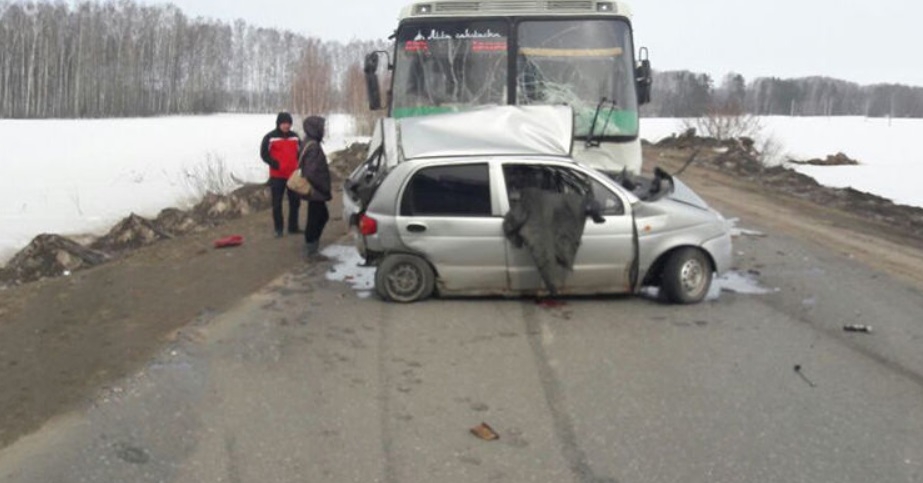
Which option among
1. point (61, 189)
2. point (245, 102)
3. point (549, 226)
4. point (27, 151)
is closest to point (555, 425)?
point (549, 226)

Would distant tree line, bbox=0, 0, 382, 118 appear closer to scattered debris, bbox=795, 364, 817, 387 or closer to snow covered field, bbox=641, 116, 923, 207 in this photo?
snow covered field, bbox=641, 116, 923, 207

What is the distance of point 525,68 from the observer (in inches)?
419

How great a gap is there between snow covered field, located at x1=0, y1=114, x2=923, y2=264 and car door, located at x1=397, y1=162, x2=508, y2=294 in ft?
26.4

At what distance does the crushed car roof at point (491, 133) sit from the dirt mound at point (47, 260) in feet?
18.3

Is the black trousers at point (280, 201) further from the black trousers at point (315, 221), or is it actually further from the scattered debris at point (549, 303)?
the scattered debris at point (549, 303)

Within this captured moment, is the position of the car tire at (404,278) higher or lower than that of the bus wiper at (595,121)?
lower

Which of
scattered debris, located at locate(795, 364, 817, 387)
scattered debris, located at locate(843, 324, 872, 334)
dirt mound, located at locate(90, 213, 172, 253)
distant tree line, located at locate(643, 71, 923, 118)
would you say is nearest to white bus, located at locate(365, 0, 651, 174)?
scattered debris, located at locate(843, 324, 872, 334)

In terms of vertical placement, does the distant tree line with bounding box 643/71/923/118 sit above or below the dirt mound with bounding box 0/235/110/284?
above

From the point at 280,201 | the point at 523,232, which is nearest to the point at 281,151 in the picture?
the point at 280,201

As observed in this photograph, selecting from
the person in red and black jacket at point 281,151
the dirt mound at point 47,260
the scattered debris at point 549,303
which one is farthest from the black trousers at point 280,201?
the scattered debris at point 549,303

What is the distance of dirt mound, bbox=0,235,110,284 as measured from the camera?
1185cm

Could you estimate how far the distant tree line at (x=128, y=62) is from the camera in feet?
328

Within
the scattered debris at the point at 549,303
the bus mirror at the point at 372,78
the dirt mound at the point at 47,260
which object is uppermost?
the bus mirror at the point at 372,78

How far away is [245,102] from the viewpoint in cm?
13238
